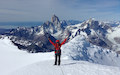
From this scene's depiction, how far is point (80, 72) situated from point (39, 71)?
5.55m

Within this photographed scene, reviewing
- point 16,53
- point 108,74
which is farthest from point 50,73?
point 16,53

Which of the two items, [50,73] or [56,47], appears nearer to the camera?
[50,73]

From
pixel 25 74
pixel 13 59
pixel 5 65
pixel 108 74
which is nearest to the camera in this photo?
pixel 108 74

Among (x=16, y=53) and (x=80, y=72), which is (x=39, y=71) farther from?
(x=16, y=53)

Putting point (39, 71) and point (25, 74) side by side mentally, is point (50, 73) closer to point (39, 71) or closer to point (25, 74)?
Answer: point (39, 71)

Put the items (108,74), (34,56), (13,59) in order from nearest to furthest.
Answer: (108,74) < (13,59) < (34,56)

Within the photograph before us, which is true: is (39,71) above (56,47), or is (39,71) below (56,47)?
below

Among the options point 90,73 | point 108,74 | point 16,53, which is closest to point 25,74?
point 90,73

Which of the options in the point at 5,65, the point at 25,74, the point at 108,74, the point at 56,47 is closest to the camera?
the point at 108,74

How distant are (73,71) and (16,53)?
25277 millimetres

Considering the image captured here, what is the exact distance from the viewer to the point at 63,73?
1792cm

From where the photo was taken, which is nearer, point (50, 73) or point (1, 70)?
point (50, 73)

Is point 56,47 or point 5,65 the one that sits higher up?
point 56,47

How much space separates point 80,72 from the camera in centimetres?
1816
